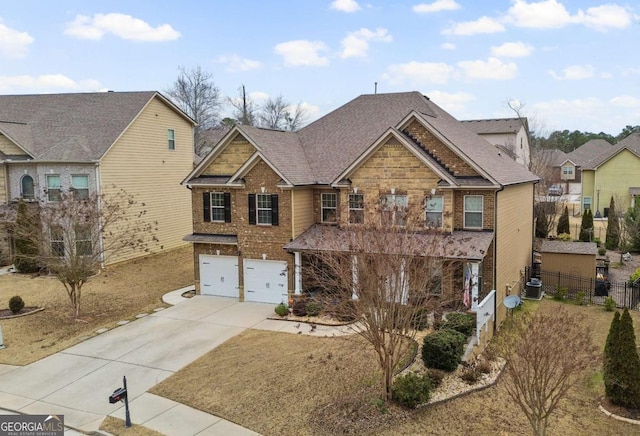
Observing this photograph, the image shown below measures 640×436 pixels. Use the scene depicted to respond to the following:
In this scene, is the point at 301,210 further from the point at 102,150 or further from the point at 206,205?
the point at 102,150

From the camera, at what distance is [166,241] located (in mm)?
33906

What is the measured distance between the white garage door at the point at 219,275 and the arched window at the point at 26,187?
43.4 ft

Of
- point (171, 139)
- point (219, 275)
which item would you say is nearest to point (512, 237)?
point (219, 275)

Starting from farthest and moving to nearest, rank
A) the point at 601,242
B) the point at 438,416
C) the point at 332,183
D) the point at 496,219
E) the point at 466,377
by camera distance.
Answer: the point at 601,242 → the point at 332,183 → the point at 496,219 → the point at 466,377 → the point at 438,416

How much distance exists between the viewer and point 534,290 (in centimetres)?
2531

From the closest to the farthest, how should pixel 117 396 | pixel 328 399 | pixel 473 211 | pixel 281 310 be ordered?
1. pixel 117 396
2. pixel 328 399
3. pixel 473 211
4. pixel 281 310

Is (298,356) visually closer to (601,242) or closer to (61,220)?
(61,220)

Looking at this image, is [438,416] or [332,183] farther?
[332,183]

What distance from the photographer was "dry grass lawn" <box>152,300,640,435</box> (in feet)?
39.9

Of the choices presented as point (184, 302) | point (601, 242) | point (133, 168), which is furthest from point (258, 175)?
point (601, 242)

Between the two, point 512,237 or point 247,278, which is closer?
point 247,278

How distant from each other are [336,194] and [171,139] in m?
16.2

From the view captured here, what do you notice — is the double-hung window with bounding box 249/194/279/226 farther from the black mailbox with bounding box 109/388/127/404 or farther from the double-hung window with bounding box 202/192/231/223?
the black mailbox with bounding box 109/388/127/404

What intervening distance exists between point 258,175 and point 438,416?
529 inches
